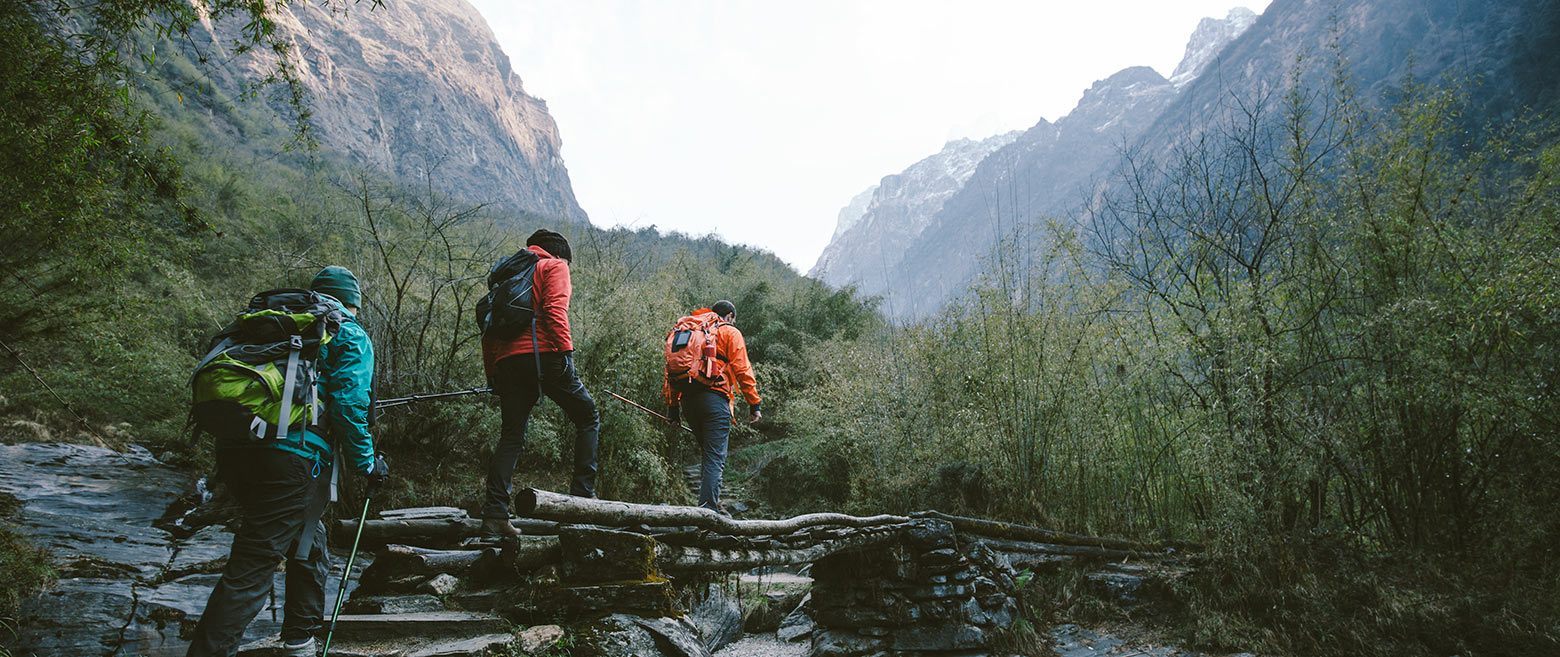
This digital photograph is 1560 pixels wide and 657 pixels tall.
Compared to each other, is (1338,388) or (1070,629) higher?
(1338,388)

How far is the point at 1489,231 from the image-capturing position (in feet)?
15.0

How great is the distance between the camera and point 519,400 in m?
3.14

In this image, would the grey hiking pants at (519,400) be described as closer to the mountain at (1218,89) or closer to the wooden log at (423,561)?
the wooden log at (423,561)

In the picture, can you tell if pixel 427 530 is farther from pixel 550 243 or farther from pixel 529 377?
pixel 550 243

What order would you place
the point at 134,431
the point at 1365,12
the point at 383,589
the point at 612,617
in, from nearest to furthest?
the point at 612,617
the point at 383,589
the point at 134,431
the point at 1365,12

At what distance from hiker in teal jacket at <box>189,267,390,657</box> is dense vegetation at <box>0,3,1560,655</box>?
147cm

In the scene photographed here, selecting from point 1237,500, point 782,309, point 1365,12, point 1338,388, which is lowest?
point 1237,500

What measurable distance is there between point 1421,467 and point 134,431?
49.4 ft

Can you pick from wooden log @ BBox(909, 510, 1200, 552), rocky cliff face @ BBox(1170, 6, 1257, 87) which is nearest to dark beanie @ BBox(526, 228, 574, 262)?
wooden log @ BBox(909, 510, 1200, 552)

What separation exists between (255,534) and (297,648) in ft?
1.75

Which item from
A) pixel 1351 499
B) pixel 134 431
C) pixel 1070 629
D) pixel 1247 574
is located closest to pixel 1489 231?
pixel 1351 499

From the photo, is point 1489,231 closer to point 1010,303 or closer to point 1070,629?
point 1010,303

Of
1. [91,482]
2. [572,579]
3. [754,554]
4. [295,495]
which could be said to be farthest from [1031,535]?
[91,482]

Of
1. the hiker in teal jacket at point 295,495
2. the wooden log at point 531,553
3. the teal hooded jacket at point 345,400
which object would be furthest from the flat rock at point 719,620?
the teal hooded jacket at point 345,400
